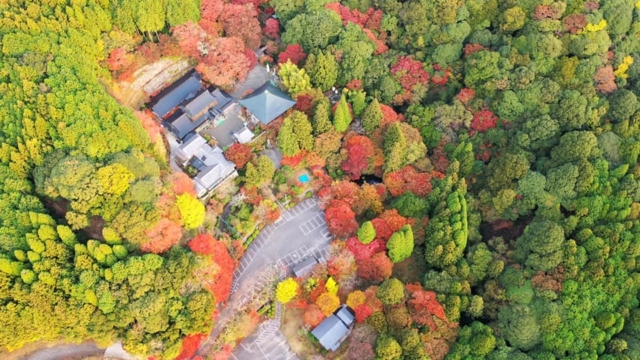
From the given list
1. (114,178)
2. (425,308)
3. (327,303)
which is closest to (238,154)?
(114,178)

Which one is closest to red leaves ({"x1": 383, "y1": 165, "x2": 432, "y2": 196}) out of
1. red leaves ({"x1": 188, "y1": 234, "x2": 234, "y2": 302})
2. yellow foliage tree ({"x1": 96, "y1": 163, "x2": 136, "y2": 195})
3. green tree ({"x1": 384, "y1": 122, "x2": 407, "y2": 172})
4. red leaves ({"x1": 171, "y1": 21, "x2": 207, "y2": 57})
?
green tree ({"x1": 384, "y1": 122, "x2": 407, "y2": 172})

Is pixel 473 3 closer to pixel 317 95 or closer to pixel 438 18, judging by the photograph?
pixel 438 18

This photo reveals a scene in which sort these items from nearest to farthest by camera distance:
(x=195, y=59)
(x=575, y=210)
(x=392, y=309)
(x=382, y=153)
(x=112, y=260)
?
1. (x=112, y=260)
2. (x=392, y=309)
3. (x=575, y=210)
4. (x=382, y=153)
5. (x=195, y=59)

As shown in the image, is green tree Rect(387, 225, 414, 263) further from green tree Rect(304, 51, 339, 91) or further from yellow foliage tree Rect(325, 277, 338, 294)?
green tree Rect(304, 51, 339, 91)

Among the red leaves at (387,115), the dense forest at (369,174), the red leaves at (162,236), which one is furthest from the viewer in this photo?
the red leaves at (387,115)

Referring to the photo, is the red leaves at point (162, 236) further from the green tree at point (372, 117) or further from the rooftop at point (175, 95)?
the green tree at point (372, 117)

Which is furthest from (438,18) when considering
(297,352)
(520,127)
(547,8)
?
(297,352)

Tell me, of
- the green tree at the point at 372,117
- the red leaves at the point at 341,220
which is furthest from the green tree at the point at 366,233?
the green tree at the point at 372,117
